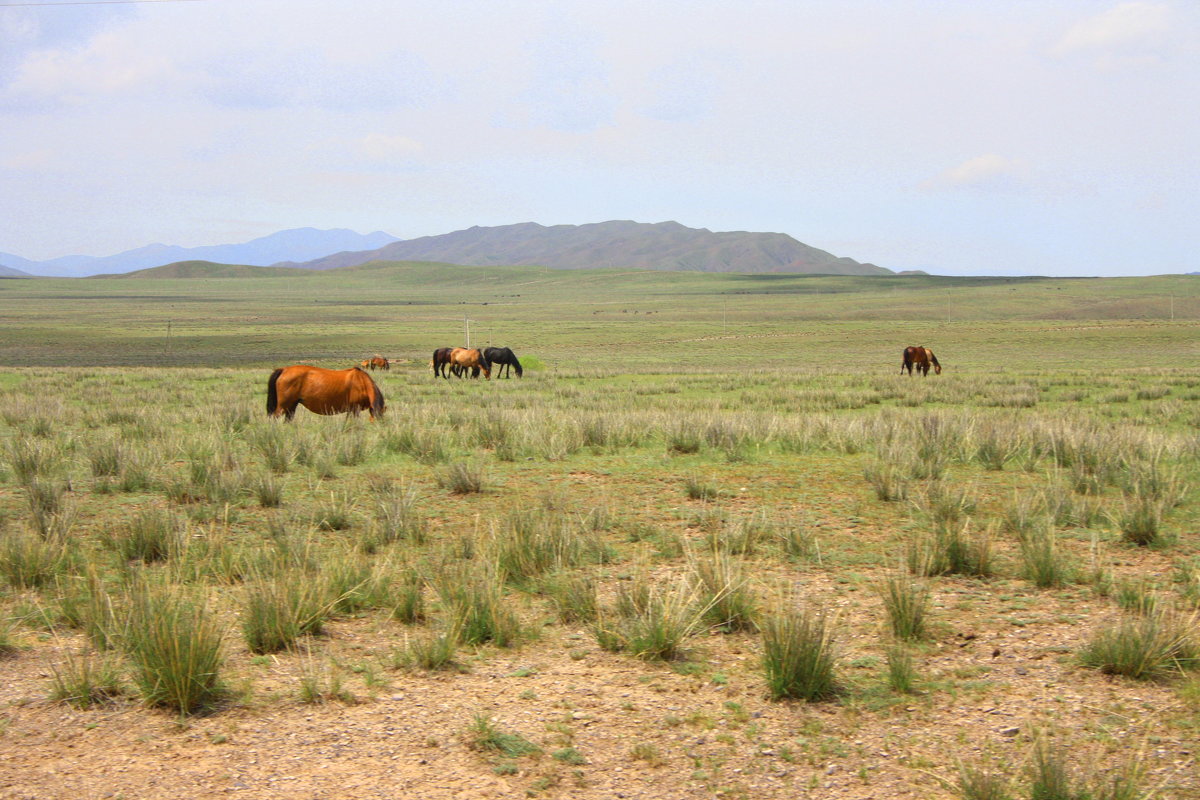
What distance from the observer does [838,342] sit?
195 ft

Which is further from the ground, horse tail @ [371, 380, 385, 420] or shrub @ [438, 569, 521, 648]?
horse tail @ [371, 380, 385, 420]

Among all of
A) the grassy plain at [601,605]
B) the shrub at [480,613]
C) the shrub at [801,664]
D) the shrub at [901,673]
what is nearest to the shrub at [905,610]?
the grassy plain at [601,605]

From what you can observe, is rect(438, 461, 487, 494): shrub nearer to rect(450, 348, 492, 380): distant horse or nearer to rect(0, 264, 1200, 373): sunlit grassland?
rect(450, 348, 492, 380): distant horse

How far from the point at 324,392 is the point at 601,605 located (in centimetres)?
1000

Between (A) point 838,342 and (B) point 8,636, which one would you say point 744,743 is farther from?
(A) point 838,342

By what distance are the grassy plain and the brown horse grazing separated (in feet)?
3.11

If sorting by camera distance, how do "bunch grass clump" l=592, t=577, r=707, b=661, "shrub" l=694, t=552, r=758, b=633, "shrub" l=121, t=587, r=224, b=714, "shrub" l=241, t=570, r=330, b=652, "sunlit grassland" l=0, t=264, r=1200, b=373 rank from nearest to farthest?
"shrub" l=121, t=587, r=224, b=714 → "bunch grass clump" l=592, t=577, r=707, b=661 → "shrub" l=241, t=570, r=330, b=652 → "shrub" l=694, t=552, r=758, b=633 → "sunlit grassland" l=0, t=264, r=1200, b=373

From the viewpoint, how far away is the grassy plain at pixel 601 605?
3883mm

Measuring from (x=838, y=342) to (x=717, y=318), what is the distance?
27996mm

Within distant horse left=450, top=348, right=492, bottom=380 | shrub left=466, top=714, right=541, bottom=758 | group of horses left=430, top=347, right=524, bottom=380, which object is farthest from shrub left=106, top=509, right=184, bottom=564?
distant horse left=450, top=348, right=492, bottom=380

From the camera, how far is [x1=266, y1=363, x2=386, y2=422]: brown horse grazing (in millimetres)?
14352

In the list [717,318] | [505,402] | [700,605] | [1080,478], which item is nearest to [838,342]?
[717,318]

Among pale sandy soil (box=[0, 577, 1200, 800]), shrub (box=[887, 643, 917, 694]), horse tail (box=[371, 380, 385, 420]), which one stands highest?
horse tail (box=[371, 380, 385, 420])

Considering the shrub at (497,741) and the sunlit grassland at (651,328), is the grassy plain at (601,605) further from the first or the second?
the sunlit grassland at (651,328)
